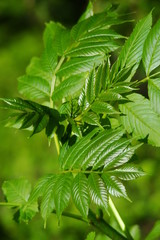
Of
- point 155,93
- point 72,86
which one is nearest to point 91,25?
point 72,86

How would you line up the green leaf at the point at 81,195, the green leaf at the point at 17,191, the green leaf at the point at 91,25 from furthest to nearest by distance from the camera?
1. the green leaf at the point at 17,191
2. the green leaf at the point at 91,25
3. the green leaf at the point at 81,195

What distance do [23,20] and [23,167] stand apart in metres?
2.84

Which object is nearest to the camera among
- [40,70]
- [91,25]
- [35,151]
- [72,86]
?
[72,86]

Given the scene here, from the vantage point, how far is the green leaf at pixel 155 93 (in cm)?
106

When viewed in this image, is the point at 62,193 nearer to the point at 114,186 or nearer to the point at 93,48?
the point at 114,186

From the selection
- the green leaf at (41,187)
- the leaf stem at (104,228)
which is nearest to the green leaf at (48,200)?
the green leaf at (41,187)

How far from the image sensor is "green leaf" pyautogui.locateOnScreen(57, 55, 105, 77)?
3.75 feet

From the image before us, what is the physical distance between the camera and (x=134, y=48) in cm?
108

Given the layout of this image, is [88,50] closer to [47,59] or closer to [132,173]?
[47,59]

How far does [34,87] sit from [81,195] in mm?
468

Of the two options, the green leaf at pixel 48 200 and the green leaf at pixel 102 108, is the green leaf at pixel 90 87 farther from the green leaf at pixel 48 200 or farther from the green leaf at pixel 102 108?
the green leaf at pixel 48 200

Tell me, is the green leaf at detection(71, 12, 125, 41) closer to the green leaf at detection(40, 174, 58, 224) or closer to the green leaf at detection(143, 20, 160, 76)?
the green leaf at detection(143, 20, 160, 76)

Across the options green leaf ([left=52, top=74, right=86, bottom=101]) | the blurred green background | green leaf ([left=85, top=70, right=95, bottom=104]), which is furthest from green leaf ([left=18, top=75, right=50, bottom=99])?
the blurred green background

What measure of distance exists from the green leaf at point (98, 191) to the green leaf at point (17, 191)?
1.61 feet
